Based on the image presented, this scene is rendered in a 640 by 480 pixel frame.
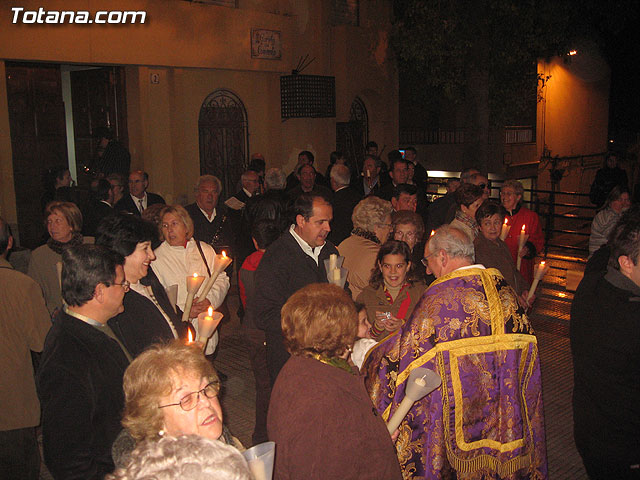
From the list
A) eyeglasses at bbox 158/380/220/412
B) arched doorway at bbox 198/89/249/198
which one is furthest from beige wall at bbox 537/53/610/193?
eyeglasses at bbox 158/380/220/412

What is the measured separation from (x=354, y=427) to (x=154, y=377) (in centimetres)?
88

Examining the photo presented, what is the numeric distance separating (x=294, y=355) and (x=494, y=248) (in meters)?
3.53

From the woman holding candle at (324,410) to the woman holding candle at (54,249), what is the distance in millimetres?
3235

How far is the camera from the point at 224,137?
1393 cm

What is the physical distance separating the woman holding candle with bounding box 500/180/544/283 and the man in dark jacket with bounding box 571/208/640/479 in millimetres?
3735

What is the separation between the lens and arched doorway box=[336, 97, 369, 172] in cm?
1639

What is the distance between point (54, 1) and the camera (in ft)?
33.8

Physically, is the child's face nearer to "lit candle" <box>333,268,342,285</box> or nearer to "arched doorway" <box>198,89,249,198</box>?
"lit candle" <box>333,268,342,285</box>

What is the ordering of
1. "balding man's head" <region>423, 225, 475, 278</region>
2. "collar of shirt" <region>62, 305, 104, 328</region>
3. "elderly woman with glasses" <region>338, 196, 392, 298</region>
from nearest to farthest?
"collar of shirt" <region>62, 305, 104, 328</region>
"balding man's head" <region>423, 225, 475, 278</region>
"elderly woman with glasses" <region>338, 196, 392, 298</region>

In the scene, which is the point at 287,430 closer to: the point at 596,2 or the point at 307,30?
the point at 307,30

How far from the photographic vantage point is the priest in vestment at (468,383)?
346 cm

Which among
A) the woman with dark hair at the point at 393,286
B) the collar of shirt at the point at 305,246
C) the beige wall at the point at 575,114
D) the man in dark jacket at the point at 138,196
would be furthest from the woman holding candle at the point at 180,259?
the beige wall at the point at 575,114

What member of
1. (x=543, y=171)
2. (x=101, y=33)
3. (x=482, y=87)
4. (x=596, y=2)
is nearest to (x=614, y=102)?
(x=543, y=171)

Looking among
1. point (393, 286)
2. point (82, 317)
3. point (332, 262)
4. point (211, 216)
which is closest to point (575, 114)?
point (211, 216)
